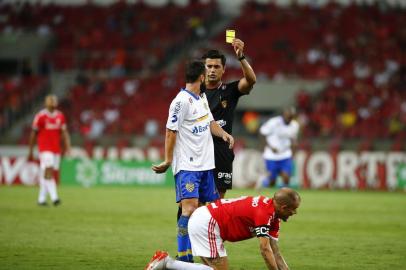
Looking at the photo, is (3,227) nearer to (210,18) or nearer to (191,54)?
(191,54)

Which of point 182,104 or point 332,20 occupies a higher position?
point 332,20

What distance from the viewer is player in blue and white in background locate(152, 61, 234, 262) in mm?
9805

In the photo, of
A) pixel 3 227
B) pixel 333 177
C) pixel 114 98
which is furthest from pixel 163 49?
pixel 3 227

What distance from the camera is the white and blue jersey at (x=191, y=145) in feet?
32.3

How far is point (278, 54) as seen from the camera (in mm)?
39750

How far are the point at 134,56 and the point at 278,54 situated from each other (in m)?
7.34

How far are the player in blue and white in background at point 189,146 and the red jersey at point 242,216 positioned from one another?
99 centimetres

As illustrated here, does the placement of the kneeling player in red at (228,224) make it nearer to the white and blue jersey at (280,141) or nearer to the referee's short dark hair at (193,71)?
the referee's short dark hair at (193,71)

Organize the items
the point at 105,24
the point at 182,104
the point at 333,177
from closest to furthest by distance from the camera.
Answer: the point at 182,104 → the point at 333,177 → the point at 105,24

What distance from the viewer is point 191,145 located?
393 inches

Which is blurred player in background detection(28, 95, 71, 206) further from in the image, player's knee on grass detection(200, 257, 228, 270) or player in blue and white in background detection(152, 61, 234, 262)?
player's knee on grass detection(200, 257, 228, 270)

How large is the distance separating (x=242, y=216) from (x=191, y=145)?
156cm

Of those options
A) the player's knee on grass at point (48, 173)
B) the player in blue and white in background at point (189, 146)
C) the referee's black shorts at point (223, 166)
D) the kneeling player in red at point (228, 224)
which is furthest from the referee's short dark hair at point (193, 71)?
the player's knee on grass at point (48, 173)

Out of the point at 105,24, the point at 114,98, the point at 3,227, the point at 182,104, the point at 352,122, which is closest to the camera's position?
the point at 182,104
